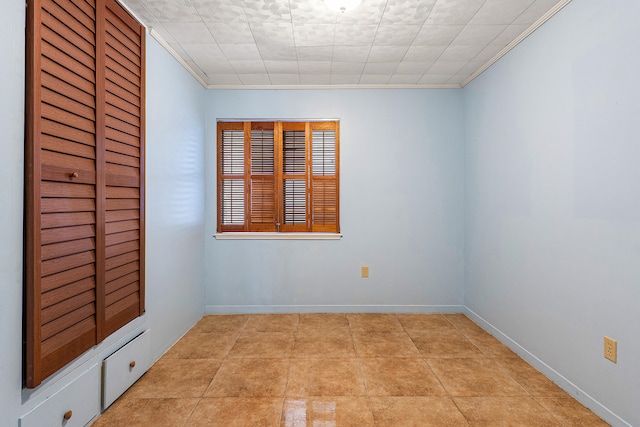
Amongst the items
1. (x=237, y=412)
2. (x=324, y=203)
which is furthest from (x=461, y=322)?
(x=237, y=412)

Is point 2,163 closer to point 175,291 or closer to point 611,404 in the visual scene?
point 175,291

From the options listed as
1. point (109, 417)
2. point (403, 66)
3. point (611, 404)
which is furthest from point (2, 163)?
point (611, 404)

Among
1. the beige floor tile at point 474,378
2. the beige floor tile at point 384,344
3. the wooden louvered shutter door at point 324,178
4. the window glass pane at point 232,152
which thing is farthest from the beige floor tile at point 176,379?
the window glass pane at point 232,152

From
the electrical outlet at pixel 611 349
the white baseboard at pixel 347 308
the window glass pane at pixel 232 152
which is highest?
the window glass pane at pixel 232 152

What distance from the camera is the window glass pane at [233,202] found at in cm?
359

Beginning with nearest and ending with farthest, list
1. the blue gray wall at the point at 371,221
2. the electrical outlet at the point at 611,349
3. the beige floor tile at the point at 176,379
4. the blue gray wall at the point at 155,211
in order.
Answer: the blue gray wall at the point at 155,211 < the electrical outlet at the point at 611,349 < the beige floor tile at the point at 176,379 < the blue gray wall at the point at 371,221

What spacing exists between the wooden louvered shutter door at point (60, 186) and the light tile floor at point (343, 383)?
0.65m

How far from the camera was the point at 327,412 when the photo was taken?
1.85 meters

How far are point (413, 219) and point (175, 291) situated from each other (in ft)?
8.14

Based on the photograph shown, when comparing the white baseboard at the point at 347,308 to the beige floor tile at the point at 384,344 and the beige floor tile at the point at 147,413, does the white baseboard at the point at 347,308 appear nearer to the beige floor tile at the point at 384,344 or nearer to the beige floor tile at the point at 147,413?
the beige floor tile at the point at 384,344

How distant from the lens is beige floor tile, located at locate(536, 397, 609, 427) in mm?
1761

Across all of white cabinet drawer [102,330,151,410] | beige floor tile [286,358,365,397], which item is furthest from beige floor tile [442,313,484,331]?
white cabinet drawer [102,330,151,410]

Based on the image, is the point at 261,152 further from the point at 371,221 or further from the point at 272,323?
the point at 272,323

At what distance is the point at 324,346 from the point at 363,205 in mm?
1532
